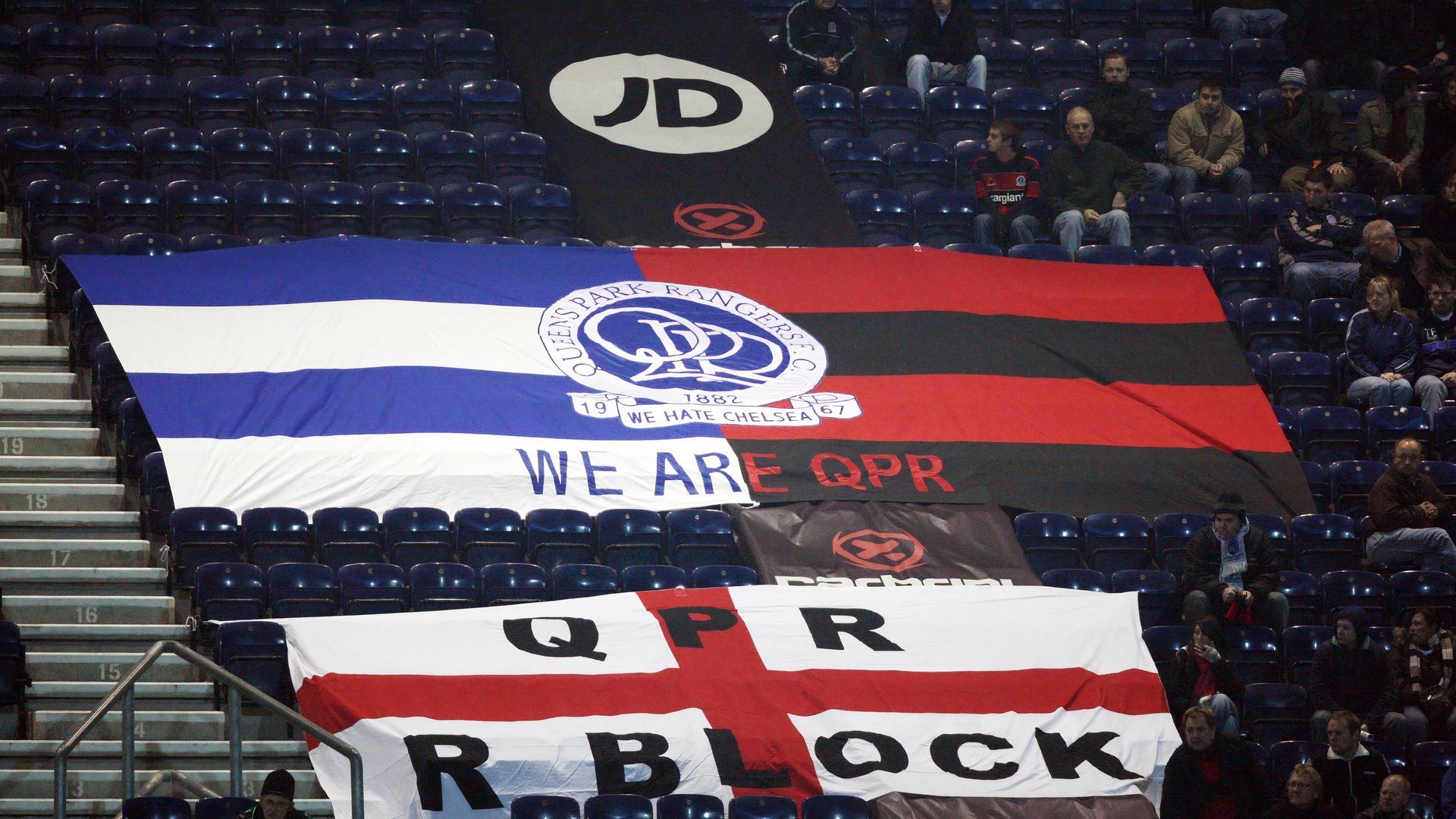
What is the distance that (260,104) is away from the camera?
1477 centimetres

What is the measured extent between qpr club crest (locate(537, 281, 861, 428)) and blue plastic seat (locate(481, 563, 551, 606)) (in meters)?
1.84

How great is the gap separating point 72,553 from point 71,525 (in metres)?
0.33

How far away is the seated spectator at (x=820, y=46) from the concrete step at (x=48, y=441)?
7198 millimetres

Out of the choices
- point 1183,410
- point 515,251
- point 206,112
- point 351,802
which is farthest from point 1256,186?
point 351,802

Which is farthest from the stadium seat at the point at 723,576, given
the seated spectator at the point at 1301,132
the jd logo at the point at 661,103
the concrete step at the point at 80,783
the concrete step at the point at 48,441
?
the seated spectator at the point at 1301,132

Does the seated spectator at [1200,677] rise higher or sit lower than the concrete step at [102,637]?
lower

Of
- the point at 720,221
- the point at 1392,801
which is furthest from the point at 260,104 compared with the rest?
the point at 1392,801

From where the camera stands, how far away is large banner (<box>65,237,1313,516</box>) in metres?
11.6

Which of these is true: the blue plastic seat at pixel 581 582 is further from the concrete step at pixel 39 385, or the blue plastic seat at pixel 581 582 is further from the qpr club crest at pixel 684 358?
the concrete step at pixel 39 385

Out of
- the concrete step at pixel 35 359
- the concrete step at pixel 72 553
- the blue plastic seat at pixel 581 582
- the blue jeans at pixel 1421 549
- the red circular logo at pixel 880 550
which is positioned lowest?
the blue jeans at pixel 1421 549

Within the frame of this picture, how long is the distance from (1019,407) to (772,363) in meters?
1.80

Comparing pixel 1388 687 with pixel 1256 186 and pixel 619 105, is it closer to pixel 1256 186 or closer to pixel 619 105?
pixel 1256 186

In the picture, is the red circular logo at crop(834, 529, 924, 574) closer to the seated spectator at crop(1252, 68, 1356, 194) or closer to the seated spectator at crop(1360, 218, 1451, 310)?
the seated spectator at crop(1360, 218, 1451, 310)

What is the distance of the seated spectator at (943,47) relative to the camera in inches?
645
